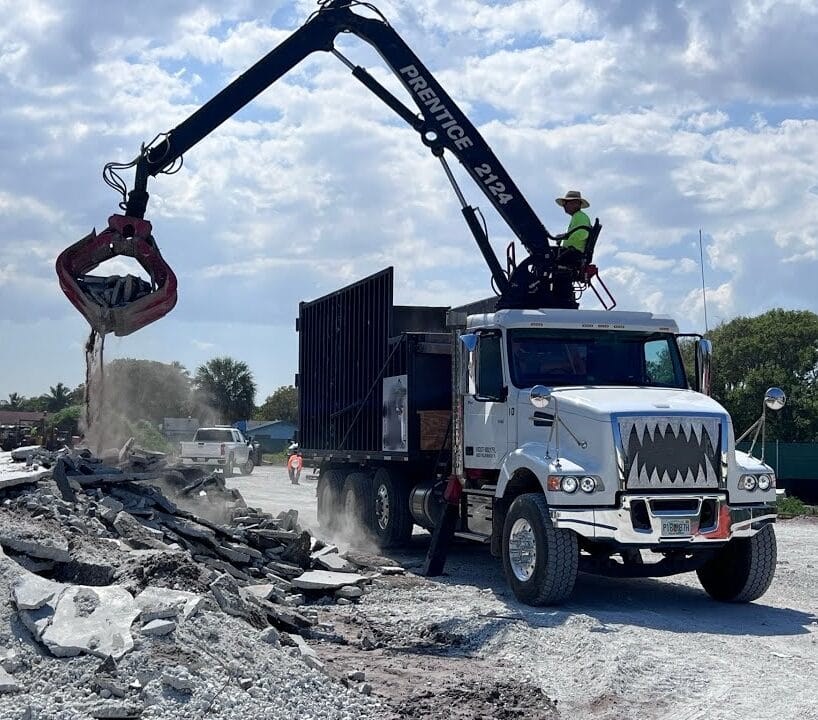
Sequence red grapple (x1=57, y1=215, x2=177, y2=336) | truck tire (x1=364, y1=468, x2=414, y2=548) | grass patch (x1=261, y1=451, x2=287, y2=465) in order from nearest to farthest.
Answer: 1. red grapple (x1=57, y1=215, x2=177, y2=336)
2. truck tire (x1=364, y1=468, x2=414, y2=548)
3. grass patch (x1=261, y1=451, x2=287, y2=465)

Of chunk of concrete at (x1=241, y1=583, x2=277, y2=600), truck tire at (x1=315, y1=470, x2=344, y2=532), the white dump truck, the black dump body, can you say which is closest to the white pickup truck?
the black dump body

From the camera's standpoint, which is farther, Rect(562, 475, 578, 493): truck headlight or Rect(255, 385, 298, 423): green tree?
Rect(255, 385, 298, 423): green tree

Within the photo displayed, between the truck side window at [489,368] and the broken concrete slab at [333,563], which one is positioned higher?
the truck side window at [489,368]

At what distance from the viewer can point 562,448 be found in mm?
11047

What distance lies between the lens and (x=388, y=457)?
15.1m

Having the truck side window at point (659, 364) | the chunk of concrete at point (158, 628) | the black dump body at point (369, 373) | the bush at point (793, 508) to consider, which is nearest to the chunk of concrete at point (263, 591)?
the chunk of concrete at point (158, 628)

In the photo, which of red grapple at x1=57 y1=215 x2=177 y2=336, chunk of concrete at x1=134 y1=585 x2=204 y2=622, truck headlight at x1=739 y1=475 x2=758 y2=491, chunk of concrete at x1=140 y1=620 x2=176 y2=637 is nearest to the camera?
chunk of concrete at x1=140 y1=620 x2=176 y2=637

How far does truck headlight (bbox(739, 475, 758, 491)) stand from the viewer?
10848mm

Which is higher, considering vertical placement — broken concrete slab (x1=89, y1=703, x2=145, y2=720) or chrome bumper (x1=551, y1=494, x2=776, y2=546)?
chrome bumper (x1=551, y1=494, x2=776, y2=546)

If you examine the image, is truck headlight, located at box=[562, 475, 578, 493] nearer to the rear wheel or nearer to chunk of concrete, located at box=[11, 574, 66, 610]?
chunk of concrete, located at box=[11, 574, 66, 610]

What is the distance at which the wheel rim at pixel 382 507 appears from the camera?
1569 cm

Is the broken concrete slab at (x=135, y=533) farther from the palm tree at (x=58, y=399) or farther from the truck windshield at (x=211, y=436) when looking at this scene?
the palm tree at (x=58, y=399)

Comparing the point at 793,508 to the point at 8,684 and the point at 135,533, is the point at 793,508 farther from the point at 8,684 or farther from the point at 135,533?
the point at 8,684

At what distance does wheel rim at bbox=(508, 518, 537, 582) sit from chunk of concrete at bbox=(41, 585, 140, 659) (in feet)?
15.0
